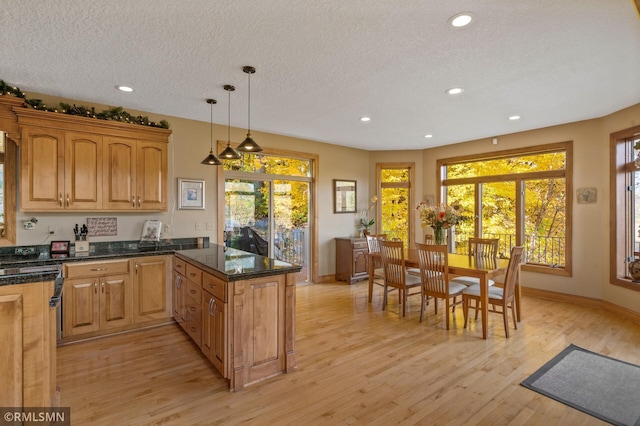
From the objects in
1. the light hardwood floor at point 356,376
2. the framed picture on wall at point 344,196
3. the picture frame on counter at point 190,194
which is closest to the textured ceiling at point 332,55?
the picture frame on counter at point 190,194

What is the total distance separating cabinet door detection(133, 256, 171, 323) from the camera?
3.64 meters

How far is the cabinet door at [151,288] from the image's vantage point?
3643 mm

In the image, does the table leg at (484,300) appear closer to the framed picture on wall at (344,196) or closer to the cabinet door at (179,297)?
the cabinet door at (179,297)

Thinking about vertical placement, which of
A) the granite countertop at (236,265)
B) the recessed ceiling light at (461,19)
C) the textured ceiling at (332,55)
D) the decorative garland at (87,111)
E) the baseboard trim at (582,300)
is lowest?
the baseboard trim at (582,300)

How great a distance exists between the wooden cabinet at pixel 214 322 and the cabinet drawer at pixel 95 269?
133cm

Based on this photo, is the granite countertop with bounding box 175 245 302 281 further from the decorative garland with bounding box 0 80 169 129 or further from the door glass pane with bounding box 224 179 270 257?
the decorative garland with bounding box 0 80 169 129

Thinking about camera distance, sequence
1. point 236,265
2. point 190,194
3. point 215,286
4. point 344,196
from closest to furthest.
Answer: point 215,286, point 236,265, point 190,194, point 344,196

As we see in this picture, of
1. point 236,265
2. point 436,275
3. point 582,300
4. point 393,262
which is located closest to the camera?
point 236,265

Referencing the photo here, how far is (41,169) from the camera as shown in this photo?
339 centimetres

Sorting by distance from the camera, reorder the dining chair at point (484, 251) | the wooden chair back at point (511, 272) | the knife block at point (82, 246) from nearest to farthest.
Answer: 1. the wooden chair back at point (511, 272)
2. the knife block at point (82, 246)
3. the dining chair at point (484, 251)

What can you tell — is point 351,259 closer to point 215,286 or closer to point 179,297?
point 179,297

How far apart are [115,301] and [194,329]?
3.71 feet

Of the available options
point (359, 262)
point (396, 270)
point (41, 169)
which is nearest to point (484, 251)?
point (396, 270)

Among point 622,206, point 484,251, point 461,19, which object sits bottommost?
point 484,251
